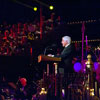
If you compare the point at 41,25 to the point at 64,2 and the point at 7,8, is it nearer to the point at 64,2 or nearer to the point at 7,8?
the point at 64,2

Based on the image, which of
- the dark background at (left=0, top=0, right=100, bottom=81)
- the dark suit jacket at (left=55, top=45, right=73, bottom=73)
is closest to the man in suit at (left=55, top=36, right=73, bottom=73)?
the dark suit jacket at (left=55, top=45, right=73, bottom=73)

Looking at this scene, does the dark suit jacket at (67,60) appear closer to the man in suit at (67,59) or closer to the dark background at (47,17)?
the man in suit at (67,59)

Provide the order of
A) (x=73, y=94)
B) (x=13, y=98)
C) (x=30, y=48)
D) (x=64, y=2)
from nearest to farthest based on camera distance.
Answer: (x=73, y=94) → (x=13, y=98) → (x=30, y=48) → (x=64, y=2)

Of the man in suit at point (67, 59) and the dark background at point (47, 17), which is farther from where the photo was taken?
the dark background at point (47, 17)

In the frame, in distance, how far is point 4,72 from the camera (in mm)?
6637

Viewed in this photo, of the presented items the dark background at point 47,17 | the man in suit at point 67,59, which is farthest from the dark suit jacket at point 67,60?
the dark background at point 47,17

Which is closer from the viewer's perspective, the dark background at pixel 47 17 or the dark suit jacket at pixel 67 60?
the dark suit jacket at pixel 67 60

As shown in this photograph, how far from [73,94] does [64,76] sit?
40cm

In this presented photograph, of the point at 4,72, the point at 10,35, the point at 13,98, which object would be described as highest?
the point at 10,35

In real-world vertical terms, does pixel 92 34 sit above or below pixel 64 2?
below

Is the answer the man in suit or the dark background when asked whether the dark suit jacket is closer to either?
the man in suit

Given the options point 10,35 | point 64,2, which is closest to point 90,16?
point 64,2

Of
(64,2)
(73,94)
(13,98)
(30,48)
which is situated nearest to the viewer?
(73,94)

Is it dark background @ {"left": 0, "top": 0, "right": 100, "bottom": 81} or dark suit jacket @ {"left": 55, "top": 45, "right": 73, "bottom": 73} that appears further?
dark background @ {"left": 0, "top": 0, "right": 100, "bottom": 81}
